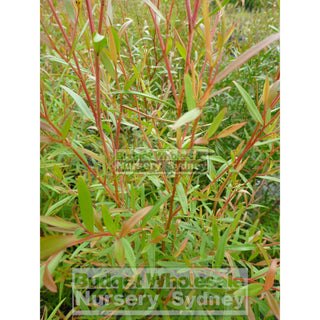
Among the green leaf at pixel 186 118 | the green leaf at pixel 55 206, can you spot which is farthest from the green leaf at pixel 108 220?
the green leaf at pixel 55 206

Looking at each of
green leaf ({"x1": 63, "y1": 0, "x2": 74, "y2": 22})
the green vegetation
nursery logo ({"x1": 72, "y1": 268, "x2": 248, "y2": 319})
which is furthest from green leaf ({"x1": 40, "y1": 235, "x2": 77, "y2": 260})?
green leaf ({"x1": 63, "y1": 0, "x2": 74, "y2": 22})

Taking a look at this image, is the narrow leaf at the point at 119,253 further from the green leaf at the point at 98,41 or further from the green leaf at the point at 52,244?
the green leaf at the point at 98,41

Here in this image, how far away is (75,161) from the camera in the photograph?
63 cm

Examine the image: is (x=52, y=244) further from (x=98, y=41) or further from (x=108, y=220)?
(x=98, y=41)

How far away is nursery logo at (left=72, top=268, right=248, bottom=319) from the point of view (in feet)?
1.21

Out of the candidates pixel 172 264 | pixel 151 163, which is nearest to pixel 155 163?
pixel 151 163

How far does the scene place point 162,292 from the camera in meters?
0.41

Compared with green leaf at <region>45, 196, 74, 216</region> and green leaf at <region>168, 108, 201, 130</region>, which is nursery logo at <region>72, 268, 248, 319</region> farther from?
green leaf at <region>168, 108, 201, 130</region>

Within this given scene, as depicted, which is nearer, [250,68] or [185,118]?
[185,118]

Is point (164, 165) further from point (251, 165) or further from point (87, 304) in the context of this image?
point (251, 165)
